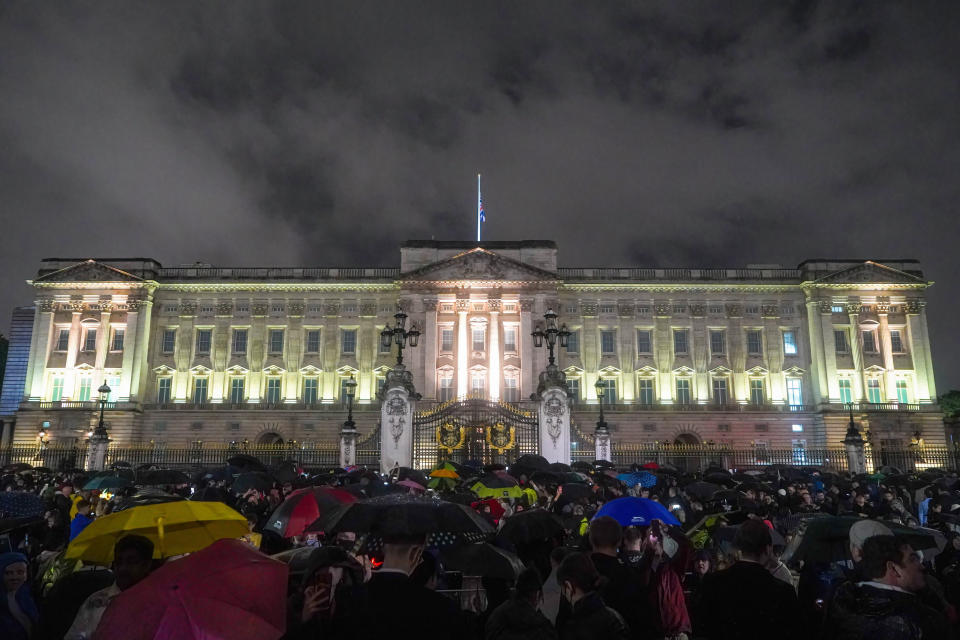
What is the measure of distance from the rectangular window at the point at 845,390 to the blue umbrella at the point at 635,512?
49.2 m

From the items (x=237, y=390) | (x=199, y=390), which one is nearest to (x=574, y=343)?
(x=237, y=390)

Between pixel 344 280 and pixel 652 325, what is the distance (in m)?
23.1

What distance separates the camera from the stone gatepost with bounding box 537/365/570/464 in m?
25.2

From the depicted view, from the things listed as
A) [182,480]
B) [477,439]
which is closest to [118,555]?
[182,480]

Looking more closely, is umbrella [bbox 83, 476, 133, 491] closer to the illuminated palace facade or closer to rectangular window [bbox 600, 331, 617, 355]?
the illuminated palace facade

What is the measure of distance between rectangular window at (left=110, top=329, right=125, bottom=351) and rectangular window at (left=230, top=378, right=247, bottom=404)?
8.50 meters

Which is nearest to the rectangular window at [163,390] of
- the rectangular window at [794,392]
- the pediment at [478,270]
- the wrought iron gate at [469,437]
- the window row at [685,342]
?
the pediment at [478,270]

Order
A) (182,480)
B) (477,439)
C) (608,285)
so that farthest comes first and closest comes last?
(608,285), (477,439), (182,480)

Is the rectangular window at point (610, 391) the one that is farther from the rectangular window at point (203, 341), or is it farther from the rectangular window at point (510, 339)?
the rectangular window at point (203, 341)

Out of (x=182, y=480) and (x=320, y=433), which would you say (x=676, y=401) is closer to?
(x=320, y=433)

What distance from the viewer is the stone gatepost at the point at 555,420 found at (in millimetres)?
25172

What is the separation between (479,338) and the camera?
51.6 metres

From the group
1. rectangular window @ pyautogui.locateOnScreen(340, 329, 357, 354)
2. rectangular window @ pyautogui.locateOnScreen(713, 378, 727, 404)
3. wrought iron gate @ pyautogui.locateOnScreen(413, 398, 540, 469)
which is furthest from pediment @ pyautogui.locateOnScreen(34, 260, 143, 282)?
rectangular window @ pyautogui.locateOnScreen(713, 378, 727, 404)

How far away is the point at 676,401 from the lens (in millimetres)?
51188
